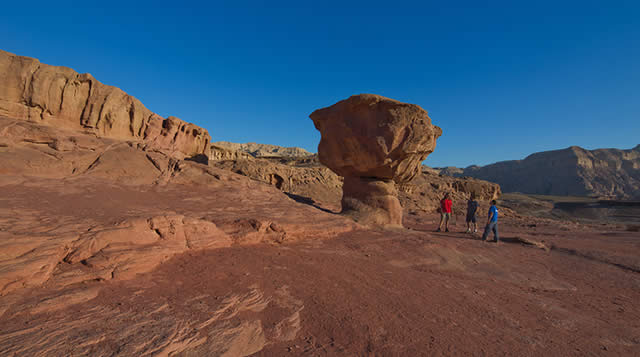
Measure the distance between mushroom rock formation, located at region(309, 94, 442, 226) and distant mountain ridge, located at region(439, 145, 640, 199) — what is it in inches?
2752

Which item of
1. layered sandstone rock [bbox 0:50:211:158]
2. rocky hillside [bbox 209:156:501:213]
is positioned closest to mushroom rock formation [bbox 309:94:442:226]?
rocky hillside [bbox 209:156:501:213]

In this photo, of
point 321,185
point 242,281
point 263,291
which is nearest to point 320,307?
point 263,291

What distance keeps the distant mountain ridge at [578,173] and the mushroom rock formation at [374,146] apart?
229ft

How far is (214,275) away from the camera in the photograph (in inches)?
132

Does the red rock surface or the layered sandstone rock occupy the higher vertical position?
the layered sandstone rock

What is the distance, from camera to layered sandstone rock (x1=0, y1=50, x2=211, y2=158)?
7086mm

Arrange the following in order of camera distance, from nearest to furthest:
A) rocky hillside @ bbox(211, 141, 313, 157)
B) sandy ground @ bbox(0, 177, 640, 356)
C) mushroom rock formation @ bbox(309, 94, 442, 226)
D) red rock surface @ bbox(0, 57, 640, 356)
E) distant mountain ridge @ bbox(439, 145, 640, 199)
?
sandy ground @ bbox(0, 177, 640, 356) → red rock surface @ bbox(0, 57, 640, 356) → mushroom rock formation @ bbox(309, 94, 442, 226) → distant mountain ridge @ bbox(439, 145, 640, 199) → rocky hillside @ bbox(211, 141, 313, 157)

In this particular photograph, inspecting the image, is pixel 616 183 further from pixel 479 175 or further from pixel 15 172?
pixel 15 172

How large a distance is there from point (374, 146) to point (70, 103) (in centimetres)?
947

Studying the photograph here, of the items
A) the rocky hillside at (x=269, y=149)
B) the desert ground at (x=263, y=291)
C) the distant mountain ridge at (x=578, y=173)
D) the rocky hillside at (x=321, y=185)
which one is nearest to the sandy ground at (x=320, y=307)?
the desert ground at (x=263, y=291)

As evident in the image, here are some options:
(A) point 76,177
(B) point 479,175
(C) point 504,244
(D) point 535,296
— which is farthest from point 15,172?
(B) point 479,175

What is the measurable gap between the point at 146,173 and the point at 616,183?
88.4m

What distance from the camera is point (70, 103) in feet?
25.9

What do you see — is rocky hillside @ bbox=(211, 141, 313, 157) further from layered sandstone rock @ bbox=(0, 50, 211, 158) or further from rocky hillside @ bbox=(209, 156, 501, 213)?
layered sandstone rock @ bbox=(0, 50, 211, 158)
